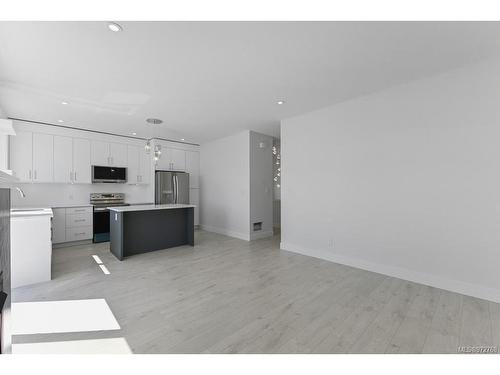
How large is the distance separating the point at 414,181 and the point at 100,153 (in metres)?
6.36

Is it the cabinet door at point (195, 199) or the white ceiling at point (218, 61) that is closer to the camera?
the white ceiling at point (218, 61)

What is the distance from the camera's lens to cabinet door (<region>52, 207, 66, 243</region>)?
4848 mm

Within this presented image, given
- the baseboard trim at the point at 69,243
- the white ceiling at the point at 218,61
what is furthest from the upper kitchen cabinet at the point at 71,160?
the baseboard trim at the point at 69,243

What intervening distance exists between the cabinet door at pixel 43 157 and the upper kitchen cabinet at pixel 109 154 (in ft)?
2.51

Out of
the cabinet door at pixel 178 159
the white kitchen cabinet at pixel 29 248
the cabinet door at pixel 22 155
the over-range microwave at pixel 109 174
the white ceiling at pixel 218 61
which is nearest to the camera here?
the white ceiling at pixel 218 61

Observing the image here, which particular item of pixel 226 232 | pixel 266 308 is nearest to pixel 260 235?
pixel 226 232

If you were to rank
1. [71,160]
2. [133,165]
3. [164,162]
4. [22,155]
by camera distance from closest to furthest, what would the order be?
[22,155] → [71,160] → [133,165] → [164,162]

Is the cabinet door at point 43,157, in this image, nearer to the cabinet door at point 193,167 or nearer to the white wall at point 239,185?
the cabinet door at point 193,167

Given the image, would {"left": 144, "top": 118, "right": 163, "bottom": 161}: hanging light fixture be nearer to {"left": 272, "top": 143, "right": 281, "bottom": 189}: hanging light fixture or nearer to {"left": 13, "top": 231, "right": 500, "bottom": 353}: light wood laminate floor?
{"left": 13, "top": 231, "right": 500, "bottom": 353}: light wood laminate floor

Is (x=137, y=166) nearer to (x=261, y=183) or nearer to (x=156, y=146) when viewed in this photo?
(x=156, y=146)

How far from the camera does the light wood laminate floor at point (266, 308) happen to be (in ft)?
6.17

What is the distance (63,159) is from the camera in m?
5.11

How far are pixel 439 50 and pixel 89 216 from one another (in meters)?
6.59
